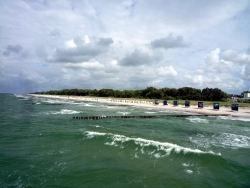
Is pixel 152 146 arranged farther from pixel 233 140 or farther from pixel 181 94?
pixel 181 94

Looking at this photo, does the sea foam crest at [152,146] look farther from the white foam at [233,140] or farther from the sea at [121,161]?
the white foam at [233,140]

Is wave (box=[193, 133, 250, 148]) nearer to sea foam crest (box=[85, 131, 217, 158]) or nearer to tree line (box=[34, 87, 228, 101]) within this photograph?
sea foam crest (box=[85, 131, 217, 158])

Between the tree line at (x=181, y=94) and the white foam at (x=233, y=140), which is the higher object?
the tree line at (x=181, y=94)

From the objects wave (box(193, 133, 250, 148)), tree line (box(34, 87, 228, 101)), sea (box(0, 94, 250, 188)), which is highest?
tree line (box(34, 87, 228, 101))

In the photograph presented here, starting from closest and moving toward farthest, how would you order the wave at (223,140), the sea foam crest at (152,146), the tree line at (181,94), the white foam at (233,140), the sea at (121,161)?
the sea at (121,161)
the sea foam crest at (152,146)
the wave at (223,140)
the white foam at (233,140)
the tree line at (181,94)

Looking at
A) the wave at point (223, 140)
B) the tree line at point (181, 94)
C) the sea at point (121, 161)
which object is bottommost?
the sea at point (121, 161)

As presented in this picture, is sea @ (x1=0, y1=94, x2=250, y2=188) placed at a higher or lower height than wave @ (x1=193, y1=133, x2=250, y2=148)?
lower

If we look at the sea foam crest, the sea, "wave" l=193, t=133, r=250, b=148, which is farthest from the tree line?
the sea foam crest

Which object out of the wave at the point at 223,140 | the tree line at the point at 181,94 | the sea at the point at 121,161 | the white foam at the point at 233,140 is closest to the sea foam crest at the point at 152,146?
the sea at the point at 121,161

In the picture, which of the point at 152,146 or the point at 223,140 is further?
the point at 223,140

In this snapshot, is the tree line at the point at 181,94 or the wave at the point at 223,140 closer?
the wave at the point at 223,140

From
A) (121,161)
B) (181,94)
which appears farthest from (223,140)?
(181,94)

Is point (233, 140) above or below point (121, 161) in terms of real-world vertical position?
above

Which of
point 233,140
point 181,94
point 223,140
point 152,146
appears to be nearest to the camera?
point 152,146
